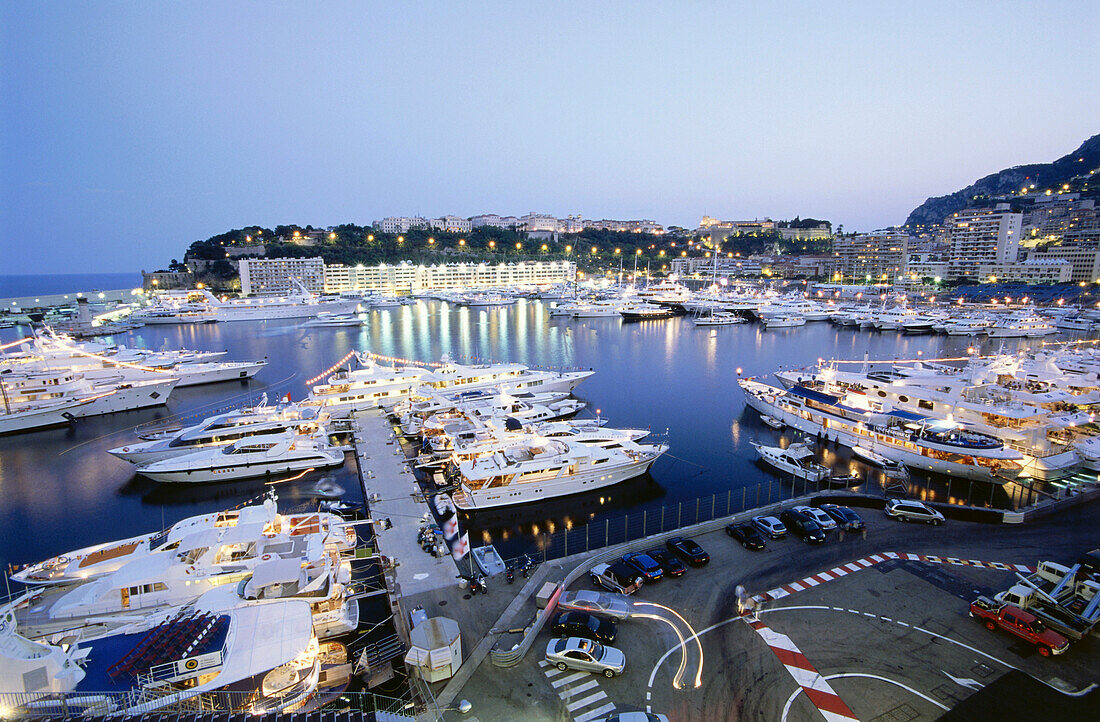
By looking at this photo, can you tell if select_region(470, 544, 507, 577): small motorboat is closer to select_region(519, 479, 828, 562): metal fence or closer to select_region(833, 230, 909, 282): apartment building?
select_region(519, 479, 828, 562): metal fence

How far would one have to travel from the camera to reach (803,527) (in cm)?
1323

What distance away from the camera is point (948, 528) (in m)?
13.7

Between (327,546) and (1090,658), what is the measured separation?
1544 cm

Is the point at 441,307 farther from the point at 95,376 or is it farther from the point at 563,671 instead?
the point at 563,671

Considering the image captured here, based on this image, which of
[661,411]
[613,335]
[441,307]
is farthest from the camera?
[441,307]

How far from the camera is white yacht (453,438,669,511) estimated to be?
58.4ft

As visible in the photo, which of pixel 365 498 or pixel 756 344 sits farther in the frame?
pixel 756 344

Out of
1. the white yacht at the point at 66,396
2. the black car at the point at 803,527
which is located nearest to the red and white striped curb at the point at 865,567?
the black car at the point at 803,527

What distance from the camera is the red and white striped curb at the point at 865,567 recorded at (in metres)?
10.8

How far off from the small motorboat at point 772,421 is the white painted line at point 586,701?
21.9m

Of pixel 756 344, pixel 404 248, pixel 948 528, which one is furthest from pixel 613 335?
pixel 404 248

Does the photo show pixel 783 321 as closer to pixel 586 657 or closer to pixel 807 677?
pixel 807 677

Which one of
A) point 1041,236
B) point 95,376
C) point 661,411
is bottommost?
point 661,411

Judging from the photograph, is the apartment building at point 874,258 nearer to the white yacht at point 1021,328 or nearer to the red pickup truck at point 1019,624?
the white yacht at point 1021,328
